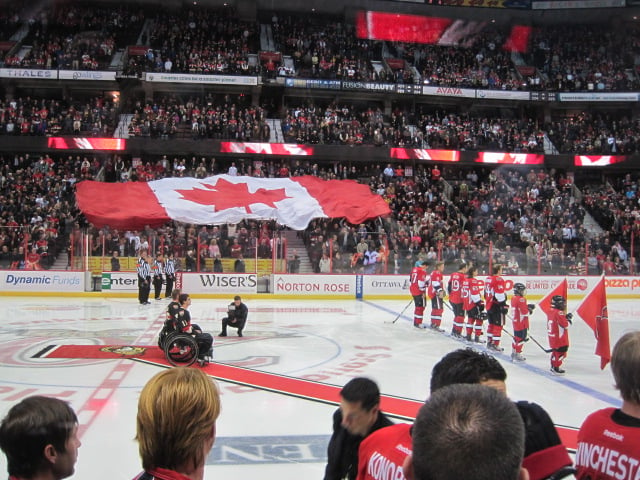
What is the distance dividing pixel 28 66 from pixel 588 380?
29.6 metres

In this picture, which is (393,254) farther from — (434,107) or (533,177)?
(434,107)

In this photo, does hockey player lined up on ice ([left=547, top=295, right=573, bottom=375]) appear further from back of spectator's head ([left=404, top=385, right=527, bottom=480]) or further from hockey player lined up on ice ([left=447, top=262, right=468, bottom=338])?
back of spectator's head ([left=404, top=385, right=527, bottom=480])

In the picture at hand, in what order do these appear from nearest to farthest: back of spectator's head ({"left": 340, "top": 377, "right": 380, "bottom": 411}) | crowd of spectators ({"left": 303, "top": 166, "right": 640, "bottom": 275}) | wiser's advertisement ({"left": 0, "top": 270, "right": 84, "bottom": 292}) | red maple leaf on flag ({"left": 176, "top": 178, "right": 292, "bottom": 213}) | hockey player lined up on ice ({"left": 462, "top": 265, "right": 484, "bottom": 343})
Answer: back of spectator's head ({"left": 340, "top": 377, "right": 380, "bottom": 411}), hockey player lined up on ice ({"left": 462, "top": 265, "right": 484, "bottom": 343}), wiser's advertisement ({"left": 0, "top": 270, "right": 84, "bottom": 292}), crowd of spectators ({"left": 303, "top": 166, "right": 640, "bottom": 275}), red maple leaf on flag ({"left": 176, "top": 178, "right": 292, "bottom": 213})

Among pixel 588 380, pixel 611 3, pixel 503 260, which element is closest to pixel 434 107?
pixel 611 3

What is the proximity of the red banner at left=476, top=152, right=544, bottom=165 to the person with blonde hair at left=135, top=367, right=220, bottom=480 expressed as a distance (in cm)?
3086

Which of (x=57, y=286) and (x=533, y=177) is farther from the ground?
(x=533, y=177)

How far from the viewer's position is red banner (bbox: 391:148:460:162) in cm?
3025

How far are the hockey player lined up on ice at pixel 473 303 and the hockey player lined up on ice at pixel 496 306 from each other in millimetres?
687

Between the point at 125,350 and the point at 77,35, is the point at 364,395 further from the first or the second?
the point at 77,35

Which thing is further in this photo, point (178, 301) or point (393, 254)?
point (393, 254)

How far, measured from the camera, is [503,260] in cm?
2102

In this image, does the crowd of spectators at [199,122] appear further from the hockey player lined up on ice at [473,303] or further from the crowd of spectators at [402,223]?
the hockey player lined up on ice at [473,303]

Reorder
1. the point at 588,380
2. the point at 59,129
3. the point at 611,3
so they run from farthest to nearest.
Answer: the point at 611,3, the point at 59,129, the point at 588,380

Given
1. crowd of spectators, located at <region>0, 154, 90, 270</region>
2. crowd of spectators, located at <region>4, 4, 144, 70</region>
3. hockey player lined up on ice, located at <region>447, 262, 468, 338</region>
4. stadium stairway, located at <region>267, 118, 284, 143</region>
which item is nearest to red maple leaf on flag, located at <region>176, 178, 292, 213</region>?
crowd of spectators, located at <region>0, 154, 90, 270</region>
